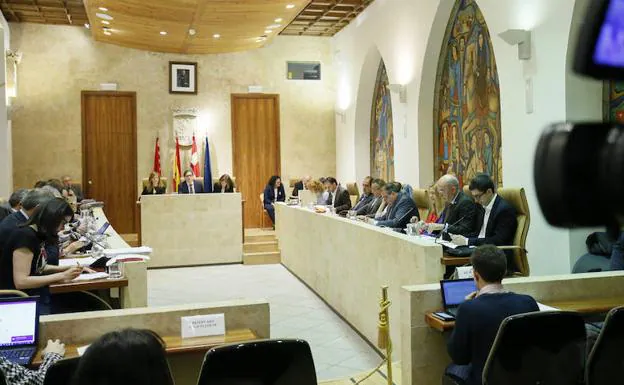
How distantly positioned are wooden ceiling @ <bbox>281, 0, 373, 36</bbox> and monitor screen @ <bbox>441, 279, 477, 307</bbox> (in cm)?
882

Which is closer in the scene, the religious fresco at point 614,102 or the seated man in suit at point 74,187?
the religious fresco at point 614,102

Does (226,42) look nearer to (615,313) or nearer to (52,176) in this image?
(52,176)

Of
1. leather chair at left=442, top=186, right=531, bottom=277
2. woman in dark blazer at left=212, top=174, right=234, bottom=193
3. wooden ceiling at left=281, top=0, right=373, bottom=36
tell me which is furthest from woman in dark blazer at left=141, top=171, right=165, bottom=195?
leather chair at left=442, top=186, right=531, bottom=277

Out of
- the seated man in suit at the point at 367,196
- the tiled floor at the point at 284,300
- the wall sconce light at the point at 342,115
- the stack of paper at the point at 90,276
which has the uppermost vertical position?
the wall sconce light at the point at 342,115

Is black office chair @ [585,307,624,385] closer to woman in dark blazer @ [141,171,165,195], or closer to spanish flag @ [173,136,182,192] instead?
woman in dark blazer @ [141,171,165,195]

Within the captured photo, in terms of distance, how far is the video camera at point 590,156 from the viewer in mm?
668

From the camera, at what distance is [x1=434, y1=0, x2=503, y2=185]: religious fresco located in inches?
313

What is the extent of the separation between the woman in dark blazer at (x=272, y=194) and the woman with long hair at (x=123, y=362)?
10790 mm

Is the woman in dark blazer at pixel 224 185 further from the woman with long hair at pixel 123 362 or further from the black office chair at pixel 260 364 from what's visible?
the woman with long hair at pixel 123 362

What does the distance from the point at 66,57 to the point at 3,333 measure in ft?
36.4

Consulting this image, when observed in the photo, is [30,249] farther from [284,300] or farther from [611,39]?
[284,300]

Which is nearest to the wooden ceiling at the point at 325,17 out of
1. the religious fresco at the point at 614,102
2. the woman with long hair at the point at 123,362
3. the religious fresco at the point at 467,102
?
the religious fresco at the point at 467,102

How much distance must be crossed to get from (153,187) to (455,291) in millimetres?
9297

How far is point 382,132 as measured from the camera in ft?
40.0
